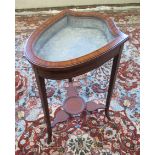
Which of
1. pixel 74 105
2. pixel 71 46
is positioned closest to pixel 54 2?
pixel 74 105

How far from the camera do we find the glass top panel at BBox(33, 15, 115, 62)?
1.20 m

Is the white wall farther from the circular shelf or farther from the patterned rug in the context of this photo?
the circular shelf

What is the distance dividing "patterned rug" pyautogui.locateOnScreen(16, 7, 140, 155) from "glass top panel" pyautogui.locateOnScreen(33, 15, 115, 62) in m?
0.62

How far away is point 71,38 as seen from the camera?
131 cm

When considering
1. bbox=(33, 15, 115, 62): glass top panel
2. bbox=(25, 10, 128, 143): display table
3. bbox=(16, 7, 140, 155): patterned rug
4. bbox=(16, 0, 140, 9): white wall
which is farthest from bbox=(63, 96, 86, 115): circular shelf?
bbox=(16, 0, 140, 9): white wall

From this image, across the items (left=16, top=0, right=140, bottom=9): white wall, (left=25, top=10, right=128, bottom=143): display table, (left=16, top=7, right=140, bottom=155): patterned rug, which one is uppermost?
(left=16, top=0, right=140, bottom=9): white wall

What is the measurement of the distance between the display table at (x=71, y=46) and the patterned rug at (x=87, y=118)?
0.13 meters

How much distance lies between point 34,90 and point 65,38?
0.71 metres

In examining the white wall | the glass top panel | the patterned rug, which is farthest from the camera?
the white wall

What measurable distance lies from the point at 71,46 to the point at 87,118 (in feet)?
2.08

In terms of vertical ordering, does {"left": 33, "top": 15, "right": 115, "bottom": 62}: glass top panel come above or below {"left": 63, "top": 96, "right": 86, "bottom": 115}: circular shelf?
above

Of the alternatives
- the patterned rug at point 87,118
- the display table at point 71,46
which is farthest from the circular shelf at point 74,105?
the display table at point 71,46

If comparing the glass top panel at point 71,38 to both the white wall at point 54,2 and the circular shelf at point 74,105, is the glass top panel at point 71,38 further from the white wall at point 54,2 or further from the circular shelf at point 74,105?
the white wall at point 54,2

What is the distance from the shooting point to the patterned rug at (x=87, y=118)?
1.51 metres
